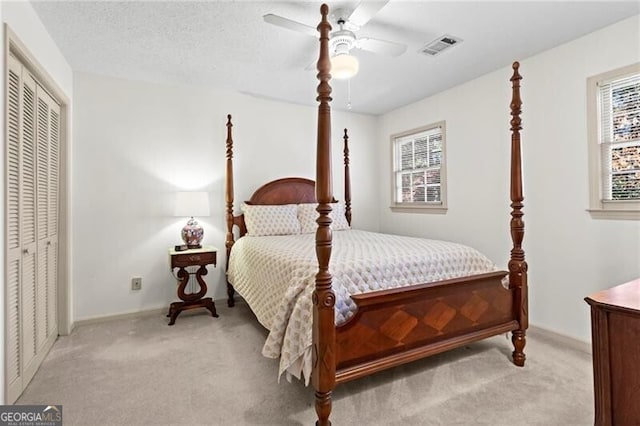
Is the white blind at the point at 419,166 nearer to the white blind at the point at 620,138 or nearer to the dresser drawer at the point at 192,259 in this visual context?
the white blind at the point at 620,138

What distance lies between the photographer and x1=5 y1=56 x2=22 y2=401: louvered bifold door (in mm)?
1852

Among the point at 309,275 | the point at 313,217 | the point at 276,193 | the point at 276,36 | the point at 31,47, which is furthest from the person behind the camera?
the point at 276,193

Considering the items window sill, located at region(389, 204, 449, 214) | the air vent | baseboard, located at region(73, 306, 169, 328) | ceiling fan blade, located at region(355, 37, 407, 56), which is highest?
the air vent

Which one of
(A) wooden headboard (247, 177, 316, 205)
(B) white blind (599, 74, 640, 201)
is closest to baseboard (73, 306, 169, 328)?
(A) wooden headboard (247, 177, 316, 205)

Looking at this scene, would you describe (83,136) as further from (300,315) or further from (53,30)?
(300,315)

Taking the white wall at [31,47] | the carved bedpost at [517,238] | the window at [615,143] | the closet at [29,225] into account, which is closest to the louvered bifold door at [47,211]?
the closet at [29,225]

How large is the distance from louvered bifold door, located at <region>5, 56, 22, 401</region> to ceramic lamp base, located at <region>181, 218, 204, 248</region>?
147cm

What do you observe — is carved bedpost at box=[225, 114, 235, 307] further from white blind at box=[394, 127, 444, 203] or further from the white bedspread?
white blind at box=[394, 127, 444, 203]

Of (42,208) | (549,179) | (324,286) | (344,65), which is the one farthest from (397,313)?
(42,208)

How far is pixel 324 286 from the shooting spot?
5.56ft

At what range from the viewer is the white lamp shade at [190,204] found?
132 inches

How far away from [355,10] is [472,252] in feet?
6.08

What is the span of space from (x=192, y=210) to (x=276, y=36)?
1.81 metres

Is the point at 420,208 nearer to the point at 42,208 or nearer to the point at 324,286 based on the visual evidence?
the point at 324,286
